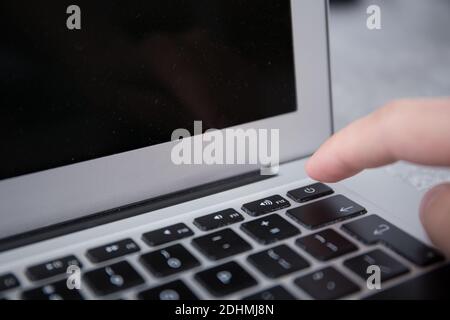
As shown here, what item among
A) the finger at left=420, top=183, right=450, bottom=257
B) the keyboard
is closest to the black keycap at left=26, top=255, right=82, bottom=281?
the keyboard

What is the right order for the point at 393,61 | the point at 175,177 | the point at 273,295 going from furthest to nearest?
the point at 393,61 < the point at 175,177 < the point at 273,295

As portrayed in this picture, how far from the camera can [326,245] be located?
1.14 feet

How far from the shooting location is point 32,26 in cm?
36

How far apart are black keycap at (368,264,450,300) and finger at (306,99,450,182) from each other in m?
0.07

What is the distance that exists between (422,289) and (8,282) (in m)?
0.24

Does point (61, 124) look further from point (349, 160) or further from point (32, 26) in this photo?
point (349, 160)

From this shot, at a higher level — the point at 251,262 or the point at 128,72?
the point at 128,72

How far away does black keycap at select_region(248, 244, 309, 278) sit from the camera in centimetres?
33

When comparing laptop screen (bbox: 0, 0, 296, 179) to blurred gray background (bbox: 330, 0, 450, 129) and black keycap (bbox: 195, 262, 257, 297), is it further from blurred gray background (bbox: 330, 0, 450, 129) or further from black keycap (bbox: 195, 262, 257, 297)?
blurred gray background (bbox: 330, 0, 450, 129)

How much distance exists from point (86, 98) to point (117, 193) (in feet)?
0.23

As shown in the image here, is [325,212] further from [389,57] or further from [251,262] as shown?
[389,57]

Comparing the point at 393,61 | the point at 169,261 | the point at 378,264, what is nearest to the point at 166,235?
the point at 169,261

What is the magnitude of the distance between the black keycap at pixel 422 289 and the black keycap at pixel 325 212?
7 centimetres
